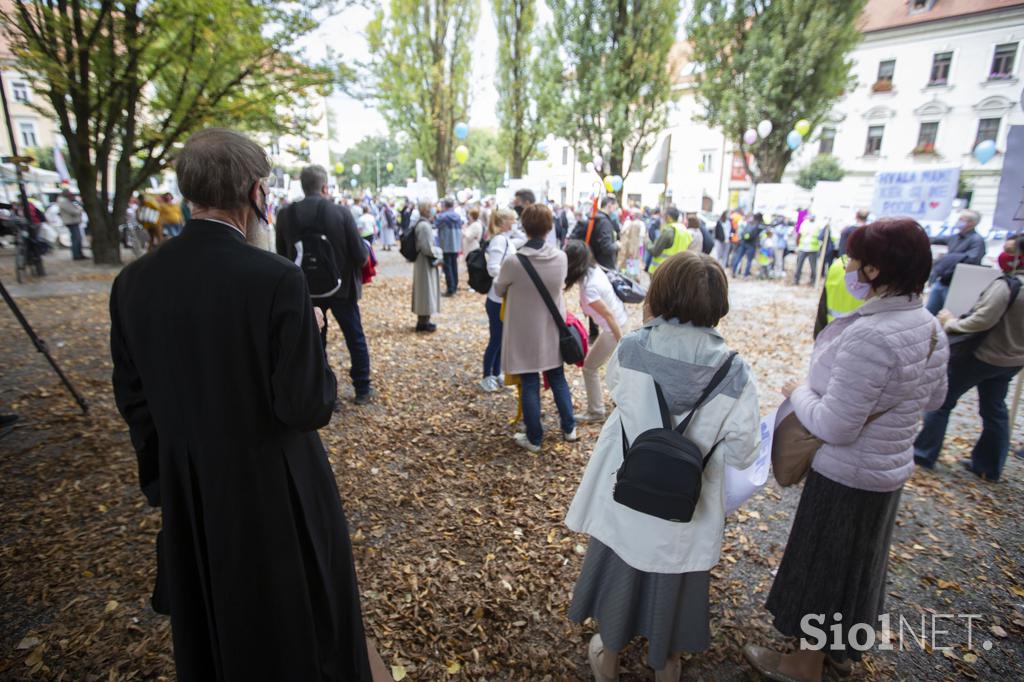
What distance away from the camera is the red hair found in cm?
197

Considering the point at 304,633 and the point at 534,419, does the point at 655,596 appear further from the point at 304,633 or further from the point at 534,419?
the point at 534,419

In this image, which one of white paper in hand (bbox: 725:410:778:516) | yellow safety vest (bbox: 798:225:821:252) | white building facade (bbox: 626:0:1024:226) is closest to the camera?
white paper in hand (bbox: 725:410:778:516)

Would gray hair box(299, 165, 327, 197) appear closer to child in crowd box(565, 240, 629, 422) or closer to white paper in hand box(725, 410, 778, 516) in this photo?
child in crowd box(565, 240, 629, 422)

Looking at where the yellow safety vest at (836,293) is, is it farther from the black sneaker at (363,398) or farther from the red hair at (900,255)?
the black sneaker at (363,398)

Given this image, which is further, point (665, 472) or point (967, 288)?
point (967, 288)

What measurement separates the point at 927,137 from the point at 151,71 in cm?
3959

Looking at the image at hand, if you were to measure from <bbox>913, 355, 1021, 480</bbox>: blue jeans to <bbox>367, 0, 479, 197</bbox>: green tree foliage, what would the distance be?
22915 millimetres

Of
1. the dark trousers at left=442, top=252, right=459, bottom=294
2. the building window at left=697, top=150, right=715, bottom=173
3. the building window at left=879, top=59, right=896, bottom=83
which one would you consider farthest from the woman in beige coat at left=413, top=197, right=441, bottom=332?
the building window at left=697, top=150, right=715, bottom=173

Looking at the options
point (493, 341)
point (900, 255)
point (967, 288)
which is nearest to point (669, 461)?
point (900, 255)

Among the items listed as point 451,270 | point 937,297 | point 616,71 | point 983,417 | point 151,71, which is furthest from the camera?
point 616,71

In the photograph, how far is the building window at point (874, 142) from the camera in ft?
110

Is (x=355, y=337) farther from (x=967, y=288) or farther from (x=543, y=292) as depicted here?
(x=967, y=288)

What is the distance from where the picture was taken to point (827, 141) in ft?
118

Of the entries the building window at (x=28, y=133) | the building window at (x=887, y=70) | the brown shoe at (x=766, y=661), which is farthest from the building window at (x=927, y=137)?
the building window at (x=28, y=133)
